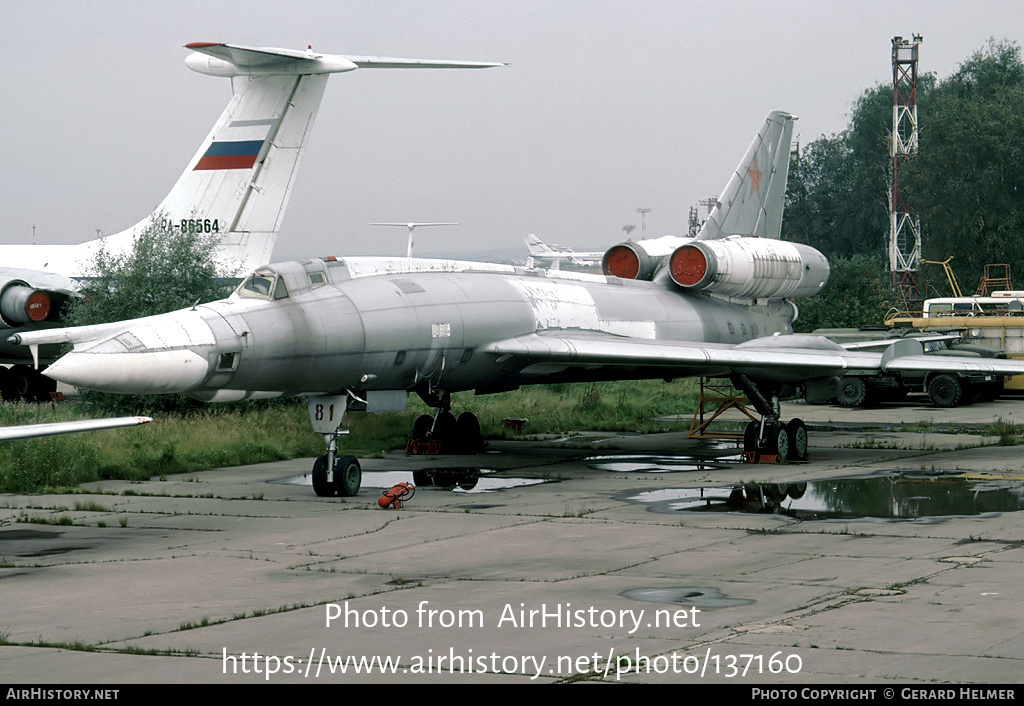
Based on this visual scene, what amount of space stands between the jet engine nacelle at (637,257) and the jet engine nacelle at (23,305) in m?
10.8

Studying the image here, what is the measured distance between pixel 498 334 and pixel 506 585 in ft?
26.9

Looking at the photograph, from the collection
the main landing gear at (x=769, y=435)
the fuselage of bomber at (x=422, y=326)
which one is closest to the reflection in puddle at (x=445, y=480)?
the fuselage of bomber at (x=422, y=326)

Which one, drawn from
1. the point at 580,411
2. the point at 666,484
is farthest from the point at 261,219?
the point at 666,484

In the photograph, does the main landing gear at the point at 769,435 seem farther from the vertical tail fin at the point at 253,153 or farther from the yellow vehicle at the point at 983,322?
the yellow vehicle at the point at 983,322

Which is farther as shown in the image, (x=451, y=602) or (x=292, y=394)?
(x=292, y=394)

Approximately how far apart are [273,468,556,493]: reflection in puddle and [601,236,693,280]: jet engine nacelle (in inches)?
239

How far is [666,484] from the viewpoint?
14992mm

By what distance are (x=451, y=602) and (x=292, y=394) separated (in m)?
6.51

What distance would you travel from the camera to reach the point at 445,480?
15.8 meters

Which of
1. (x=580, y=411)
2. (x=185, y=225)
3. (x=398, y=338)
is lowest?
(x=580, y=411)

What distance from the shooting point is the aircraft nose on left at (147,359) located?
12.1 metres

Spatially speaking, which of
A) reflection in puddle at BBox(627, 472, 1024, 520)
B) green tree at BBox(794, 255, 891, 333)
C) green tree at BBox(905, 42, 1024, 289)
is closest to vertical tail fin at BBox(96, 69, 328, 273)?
reflection in puddle at BBox(627, 472, 1024, 520)
